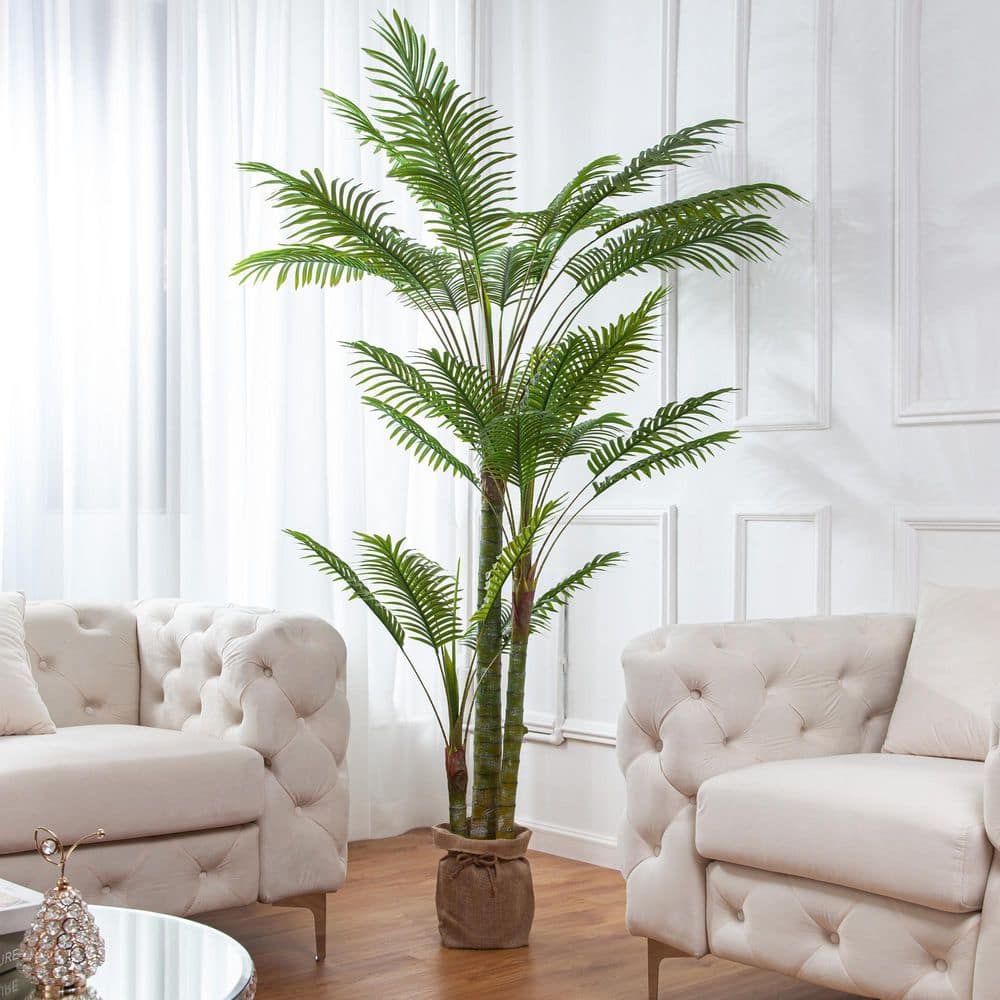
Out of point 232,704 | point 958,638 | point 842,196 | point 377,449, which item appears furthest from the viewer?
point 377,449

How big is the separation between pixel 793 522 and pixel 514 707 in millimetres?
865

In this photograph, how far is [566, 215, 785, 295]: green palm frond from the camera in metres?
3.10

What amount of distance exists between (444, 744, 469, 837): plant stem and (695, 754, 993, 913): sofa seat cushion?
68 centimetres

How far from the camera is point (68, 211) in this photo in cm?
344

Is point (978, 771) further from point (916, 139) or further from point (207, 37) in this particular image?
point (207, 37)

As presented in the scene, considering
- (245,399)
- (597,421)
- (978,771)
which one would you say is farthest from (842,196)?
(245,399)

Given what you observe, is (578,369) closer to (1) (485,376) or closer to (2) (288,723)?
(1) (485,376)

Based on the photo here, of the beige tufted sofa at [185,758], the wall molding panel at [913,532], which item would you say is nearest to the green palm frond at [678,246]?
the wall molding panel at [913,532]

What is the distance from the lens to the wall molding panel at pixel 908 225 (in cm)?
297

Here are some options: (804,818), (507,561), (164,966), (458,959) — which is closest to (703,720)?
(804,818)

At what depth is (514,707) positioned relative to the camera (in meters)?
2.90

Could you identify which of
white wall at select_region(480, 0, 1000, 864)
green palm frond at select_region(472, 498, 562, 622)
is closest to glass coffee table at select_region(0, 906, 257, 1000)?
green palm frond at select_region(472, 498, 562, 622)

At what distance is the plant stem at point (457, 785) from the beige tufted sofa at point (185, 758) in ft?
0.78

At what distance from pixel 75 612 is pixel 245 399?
98 cm
